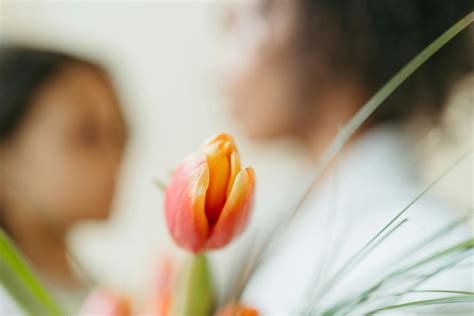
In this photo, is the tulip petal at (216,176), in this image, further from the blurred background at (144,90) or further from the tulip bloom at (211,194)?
the blurred background at (144,90)

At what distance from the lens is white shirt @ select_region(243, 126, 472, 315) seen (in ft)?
1.24

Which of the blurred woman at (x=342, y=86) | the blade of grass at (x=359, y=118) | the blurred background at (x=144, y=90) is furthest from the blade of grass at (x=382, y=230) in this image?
the blurred background at (x=144, y=90)

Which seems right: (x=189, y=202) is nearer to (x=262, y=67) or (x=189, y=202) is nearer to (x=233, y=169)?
(x=233, y=169)

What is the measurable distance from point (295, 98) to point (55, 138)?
51 cm

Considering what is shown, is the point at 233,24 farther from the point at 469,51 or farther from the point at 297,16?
the point at 469,51

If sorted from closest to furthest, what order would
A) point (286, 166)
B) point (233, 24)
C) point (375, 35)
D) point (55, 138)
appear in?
point (375, 35) → point (233, 24) → point (55, 138) → point (286, 166)

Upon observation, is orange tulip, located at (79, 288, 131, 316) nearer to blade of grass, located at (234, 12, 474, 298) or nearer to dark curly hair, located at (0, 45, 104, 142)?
blade of grass, located at (234, 12, 474, 298)

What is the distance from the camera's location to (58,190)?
1.02 m

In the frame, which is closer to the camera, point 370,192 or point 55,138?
point 370,192

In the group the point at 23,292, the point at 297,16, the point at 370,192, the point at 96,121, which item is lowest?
the point at 23,292

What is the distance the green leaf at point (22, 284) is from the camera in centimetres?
A: 20

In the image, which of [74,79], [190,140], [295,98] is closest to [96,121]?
[74,79]

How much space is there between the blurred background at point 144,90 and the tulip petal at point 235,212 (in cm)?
96

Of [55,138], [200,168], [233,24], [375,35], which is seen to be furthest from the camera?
[55,138]
